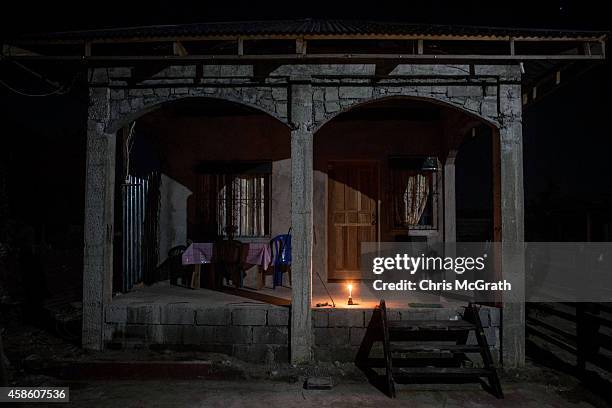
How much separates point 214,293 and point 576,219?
1513 cm

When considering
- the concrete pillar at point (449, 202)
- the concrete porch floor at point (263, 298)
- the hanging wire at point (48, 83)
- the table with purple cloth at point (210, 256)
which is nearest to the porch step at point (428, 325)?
the concrete porch floor at point (263, 298)

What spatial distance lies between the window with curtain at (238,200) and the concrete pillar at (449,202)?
3627 millimetres

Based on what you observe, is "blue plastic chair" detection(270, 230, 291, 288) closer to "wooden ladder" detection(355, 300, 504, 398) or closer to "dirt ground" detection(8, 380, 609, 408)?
"wooden ladder" detection(355, 300, 504, 398)

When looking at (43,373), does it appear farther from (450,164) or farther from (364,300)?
(450,164)

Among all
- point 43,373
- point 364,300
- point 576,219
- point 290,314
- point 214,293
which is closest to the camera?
point 43,373

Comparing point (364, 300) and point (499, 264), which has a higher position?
point (499, 264)

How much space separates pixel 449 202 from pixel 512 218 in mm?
2947

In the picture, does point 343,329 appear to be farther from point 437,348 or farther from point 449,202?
point 449,202

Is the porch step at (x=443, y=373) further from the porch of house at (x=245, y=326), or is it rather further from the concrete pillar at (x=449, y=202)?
the concrete pillar at (x=449, y=202)

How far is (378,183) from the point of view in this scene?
31.1 feet

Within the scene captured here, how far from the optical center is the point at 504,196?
6.35 m

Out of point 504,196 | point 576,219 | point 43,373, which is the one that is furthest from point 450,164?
point 576,219

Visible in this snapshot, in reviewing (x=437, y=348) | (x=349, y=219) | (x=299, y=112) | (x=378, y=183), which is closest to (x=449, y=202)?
(x=378, y=183)

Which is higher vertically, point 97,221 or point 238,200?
point 238,200
